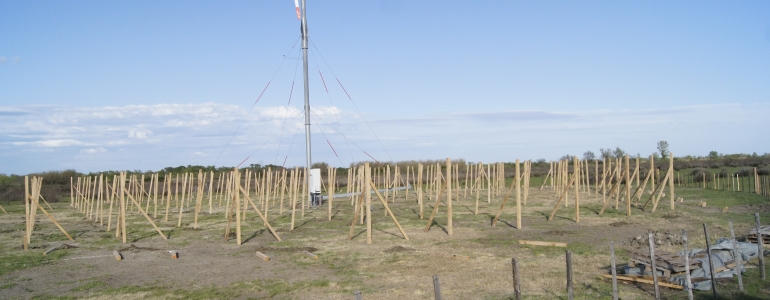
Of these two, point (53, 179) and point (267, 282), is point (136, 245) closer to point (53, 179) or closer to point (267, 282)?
point (267, 282)

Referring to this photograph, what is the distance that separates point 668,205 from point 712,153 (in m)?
54.4

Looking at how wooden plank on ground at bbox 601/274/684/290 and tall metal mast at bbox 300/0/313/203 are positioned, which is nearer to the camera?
wooden plank on ground at bbox 601/274/684/290

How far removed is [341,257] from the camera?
38.7 ft

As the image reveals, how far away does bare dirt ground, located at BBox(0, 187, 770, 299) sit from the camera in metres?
9.00

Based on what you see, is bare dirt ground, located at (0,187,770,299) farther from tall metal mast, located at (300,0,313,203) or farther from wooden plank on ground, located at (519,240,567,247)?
tall metal mast, located at (300,0,313,203)

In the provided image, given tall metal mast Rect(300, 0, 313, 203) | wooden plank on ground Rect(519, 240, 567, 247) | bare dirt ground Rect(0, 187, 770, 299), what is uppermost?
tall metal mast Rect(300, 0, 313, 203)

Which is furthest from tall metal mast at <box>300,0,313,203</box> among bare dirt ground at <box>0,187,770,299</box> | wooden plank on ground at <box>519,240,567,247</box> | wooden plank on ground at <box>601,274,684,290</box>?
wooden plank on ground at <box>601,274,684,290</box>

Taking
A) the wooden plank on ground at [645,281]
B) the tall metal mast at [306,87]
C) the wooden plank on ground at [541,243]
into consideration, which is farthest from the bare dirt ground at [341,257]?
the tall metal mast at [306,87]

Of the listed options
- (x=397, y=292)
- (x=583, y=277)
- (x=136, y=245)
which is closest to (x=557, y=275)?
(x=583, y=277)

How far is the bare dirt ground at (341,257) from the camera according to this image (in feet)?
29.5

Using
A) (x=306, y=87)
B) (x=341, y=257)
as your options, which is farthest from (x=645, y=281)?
(x=306, y=87)

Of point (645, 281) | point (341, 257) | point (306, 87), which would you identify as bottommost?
point (341, 257)

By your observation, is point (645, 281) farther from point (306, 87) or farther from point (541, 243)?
point (306, 87)

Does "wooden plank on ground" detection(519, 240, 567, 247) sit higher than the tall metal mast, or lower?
lower
